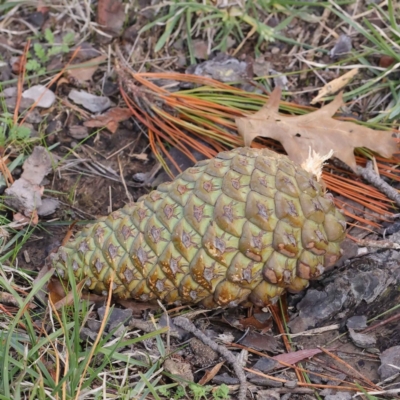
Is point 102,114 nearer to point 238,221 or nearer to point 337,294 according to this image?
point 238,221

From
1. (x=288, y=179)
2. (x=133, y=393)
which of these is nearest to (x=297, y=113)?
(x=288, y=179)

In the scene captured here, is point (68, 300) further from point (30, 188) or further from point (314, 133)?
point (314, 133)

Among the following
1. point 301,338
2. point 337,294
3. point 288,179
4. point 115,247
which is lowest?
point 301,338

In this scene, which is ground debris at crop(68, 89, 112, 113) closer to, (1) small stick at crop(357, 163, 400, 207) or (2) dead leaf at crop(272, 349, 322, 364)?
(1) small stick at crop(357, 163, 400, 207)

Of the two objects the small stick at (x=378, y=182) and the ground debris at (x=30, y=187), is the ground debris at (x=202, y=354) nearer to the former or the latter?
the ground debris at (x=30, y=187)

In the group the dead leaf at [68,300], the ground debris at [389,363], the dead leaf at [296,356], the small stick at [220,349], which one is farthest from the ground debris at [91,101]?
the ground debris at [389,363]

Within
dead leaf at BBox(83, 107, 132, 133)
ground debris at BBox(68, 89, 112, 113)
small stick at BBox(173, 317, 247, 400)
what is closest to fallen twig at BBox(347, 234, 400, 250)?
small stick at BBox(173, 317, 247, 400)
